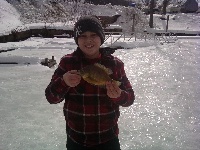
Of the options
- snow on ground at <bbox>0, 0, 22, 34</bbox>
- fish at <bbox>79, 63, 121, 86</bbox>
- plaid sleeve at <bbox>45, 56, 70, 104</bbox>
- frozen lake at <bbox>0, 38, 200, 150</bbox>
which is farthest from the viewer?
snow on ground at <bbox>0, 0, 22, 34</bbox>

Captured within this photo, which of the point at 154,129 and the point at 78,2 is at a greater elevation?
the point at 78,2

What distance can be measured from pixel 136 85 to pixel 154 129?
315 cm

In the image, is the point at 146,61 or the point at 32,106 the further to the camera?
the point at 146,61

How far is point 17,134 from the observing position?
4387 millimetres

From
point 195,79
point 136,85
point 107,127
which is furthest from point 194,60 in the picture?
point 107,127

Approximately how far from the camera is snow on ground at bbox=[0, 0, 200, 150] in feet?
13.8

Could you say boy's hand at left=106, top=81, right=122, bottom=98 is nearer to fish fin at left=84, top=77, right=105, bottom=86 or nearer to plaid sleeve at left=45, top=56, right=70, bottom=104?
fish fin at left=84, top=77, right=105, bottom=86

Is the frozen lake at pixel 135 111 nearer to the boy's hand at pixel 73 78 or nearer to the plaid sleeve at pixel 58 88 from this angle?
the plaid sleeve at pixel 58 88

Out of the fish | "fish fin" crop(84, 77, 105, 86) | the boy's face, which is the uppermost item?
the boy's face

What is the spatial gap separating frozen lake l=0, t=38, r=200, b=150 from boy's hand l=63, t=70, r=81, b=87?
2353 mm

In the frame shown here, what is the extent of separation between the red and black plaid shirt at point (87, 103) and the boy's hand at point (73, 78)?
8 centimetres

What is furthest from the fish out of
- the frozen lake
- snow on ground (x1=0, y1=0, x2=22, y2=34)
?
snow on ground (x1=0, y1=0, x2=22, y2=34)

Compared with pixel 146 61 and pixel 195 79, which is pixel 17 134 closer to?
pixel 195 79

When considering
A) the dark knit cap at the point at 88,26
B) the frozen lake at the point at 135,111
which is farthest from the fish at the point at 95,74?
the frozen lake at the point at 135,111
